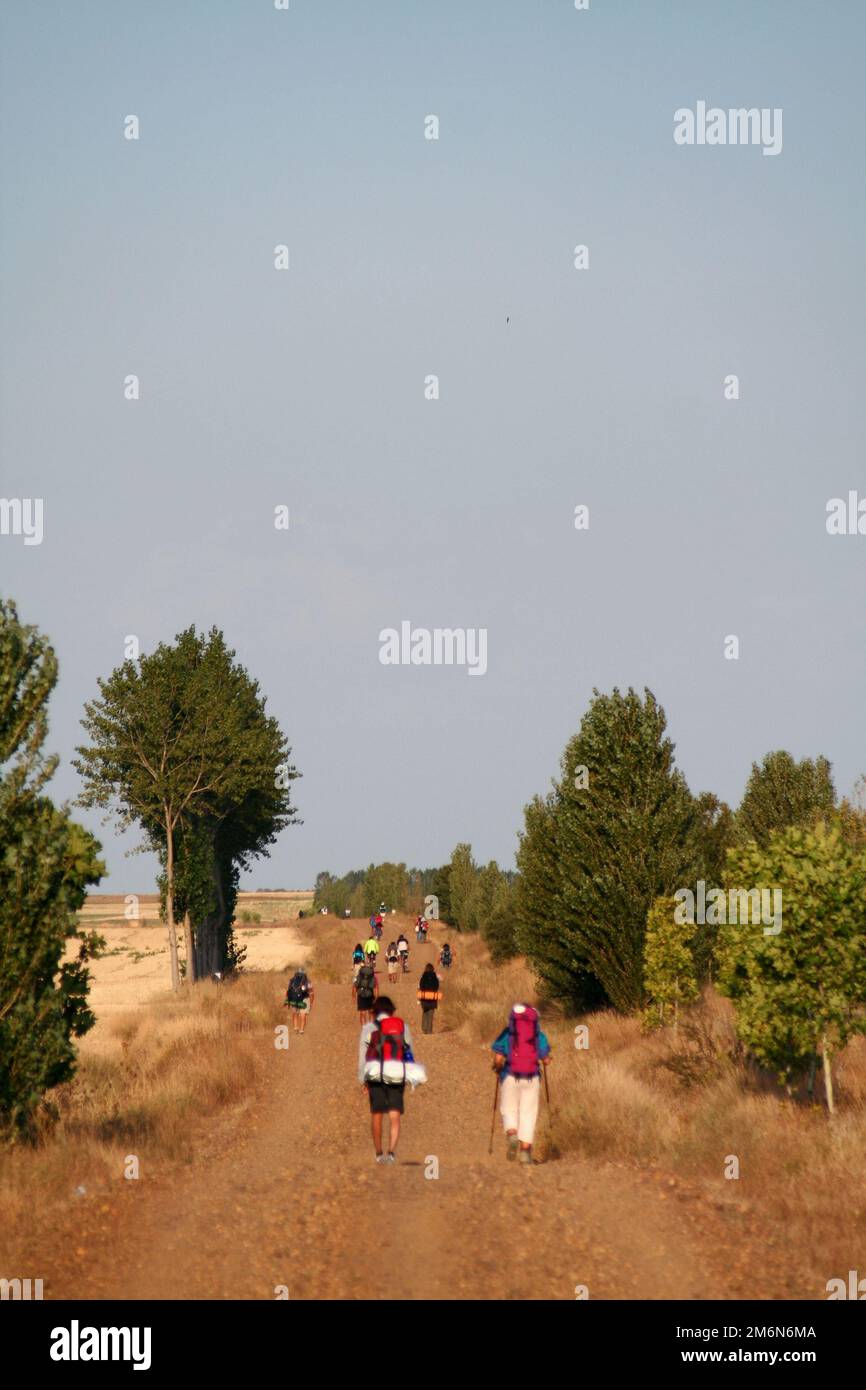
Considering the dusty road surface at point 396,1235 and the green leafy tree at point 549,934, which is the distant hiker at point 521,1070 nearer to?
the dusty road surface at point 396,1235

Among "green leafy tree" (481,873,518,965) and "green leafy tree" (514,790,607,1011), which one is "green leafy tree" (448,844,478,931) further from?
"green leafy tree" (514,790,607,1011)

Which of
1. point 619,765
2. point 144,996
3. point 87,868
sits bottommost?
point 144,996

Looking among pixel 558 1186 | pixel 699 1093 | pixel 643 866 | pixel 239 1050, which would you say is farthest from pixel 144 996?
pixel 558 1186

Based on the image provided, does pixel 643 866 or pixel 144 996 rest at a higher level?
pixel 643 866

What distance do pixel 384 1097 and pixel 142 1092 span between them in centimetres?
790

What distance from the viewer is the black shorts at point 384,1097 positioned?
49.3ft

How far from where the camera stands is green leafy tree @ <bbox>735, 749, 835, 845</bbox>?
146 ft

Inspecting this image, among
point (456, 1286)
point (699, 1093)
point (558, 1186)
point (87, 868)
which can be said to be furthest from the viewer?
point (699, 1093)

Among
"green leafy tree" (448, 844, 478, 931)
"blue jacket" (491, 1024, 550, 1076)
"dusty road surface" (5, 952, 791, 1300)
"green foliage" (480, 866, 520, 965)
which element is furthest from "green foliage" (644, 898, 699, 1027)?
"green leafy tree" (448, 844, 478, 931)

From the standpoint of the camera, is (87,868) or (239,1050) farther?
(239,1050)

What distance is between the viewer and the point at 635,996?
91.7 feet

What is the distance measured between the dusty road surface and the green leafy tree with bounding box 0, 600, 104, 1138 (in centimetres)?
195
